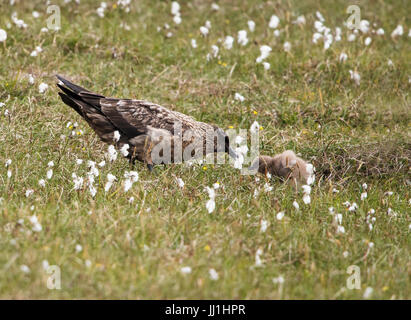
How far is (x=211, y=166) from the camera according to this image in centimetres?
664

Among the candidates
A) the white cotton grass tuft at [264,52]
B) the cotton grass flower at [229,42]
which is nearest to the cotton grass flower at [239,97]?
the white cotton grass tuft at [264,52]

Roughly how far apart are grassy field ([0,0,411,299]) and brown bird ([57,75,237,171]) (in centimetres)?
20

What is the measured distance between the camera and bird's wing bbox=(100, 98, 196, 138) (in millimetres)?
6566

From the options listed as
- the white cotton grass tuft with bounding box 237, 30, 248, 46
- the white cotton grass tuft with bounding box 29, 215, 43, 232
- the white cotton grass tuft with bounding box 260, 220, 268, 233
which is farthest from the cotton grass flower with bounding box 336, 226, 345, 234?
the white cotton grass tuft with bounding box 237, 30, 248, 46

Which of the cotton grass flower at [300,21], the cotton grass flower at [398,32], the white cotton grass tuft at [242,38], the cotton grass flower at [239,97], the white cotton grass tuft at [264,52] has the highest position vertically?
the cotton grass flower at [300,21]

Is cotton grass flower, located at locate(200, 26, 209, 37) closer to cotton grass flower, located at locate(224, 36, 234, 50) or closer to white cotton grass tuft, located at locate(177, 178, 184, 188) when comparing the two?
cotton grass flower, located at locate(224, 36, 234, 50)

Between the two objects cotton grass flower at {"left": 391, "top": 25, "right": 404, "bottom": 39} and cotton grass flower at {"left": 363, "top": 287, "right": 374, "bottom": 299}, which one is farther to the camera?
cotton grass flower at {"left": 391, "top": 25, "right": 404, "bottom": 39}

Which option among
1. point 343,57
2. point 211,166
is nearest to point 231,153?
point 211,166

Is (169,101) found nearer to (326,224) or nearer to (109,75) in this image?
(109,75)

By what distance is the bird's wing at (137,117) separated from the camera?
657 centimetres

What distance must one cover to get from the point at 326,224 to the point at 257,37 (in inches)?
198

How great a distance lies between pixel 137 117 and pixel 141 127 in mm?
121

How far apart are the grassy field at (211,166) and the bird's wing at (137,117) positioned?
0.36m

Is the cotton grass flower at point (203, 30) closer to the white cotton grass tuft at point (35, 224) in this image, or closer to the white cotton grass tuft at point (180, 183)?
the white cotton grass tuft at point (180, 183)
